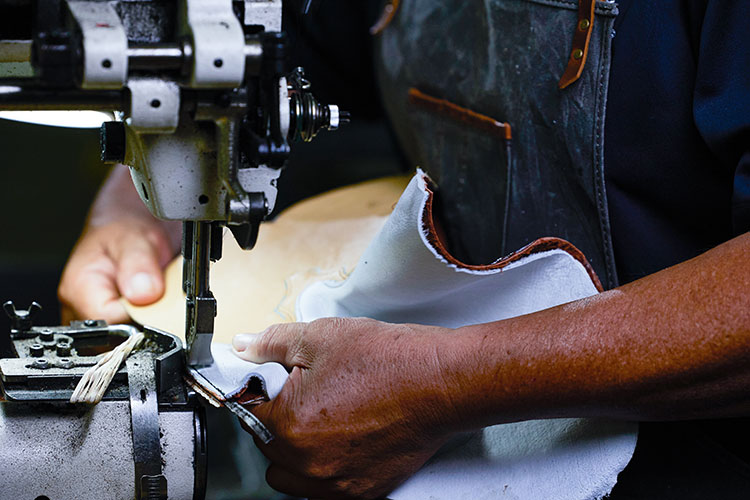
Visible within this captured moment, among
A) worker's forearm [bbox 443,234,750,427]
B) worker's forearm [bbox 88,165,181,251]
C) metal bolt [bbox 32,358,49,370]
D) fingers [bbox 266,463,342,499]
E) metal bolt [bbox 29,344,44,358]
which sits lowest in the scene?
fingers [bbox 266,463,342,499]

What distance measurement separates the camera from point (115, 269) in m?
1.29

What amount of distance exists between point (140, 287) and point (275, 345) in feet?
1.27

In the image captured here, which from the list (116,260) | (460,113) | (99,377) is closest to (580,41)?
(460,113)

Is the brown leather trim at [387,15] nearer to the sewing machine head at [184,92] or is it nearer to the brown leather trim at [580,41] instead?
the brown leather trim at [580,41]

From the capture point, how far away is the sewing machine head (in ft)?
2.12

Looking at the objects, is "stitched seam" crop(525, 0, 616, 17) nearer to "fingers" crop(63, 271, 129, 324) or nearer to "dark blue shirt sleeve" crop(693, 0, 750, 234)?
"dark blue shirt sleeve" crop(693, 0, 750, 234)

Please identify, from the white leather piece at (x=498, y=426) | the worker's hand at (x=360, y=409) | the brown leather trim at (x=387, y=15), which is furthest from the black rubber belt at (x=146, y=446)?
the brown leather trim at (x=387, y=15)

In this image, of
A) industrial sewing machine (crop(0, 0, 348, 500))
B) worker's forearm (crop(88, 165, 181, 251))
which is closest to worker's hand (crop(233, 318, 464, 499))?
industrial sewing machine (crop(0, 0, 348, 500))

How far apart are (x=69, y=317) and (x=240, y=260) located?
287 millimetres

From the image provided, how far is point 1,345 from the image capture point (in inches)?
35.1

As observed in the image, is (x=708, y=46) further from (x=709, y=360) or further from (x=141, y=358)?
(x=141, y=358)

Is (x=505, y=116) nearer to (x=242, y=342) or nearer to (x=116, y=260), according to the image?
(x=242, y=342)

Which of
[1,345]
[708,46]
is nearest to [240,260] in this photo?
[1,345]

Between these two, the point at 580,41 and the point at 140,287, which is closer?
the point at 580,41
